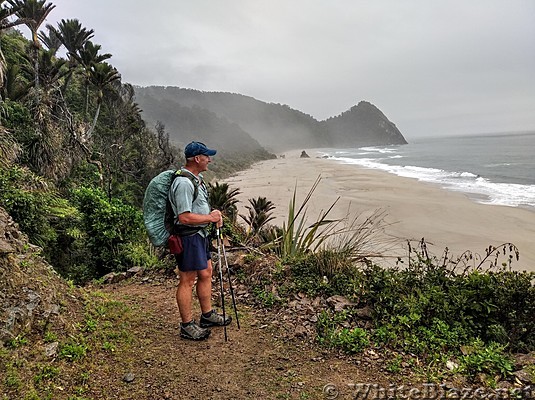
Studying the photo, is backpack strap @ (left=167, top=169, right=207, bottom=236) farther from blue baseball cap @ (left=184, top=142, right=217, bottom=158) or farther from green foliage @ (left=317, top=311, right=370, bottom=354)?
green foliage @ (left=317, top=311, right=370, bottom=354)

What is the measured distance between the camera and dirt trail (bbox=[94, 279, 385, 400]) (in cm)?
236

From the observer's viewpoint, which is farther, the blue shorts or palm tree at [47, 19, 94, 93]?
palm tree at [47, 19, 94, 93]

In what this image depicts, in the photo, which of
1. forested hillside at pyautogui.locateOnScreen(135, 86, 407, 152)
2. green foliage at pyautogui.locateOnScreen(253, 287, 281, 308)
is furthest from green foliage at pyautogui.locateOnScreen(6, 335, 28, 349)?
forested hillside at pyautogui.locateOnScreen(135, 86, 407, 152)

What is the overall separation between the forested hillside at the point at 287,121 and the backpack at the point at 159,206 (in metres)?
109

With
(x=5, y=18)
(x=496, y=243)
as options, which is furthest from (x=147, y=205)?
(x=5, y=18)

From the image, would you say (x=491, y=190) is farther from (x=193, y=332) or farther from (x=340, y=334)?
(x=193, y=332)

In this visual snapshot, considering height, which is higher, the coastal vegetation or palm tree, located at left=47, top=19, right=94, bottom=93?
palm tree, located at left=47, top=19, right=94, bottom=93

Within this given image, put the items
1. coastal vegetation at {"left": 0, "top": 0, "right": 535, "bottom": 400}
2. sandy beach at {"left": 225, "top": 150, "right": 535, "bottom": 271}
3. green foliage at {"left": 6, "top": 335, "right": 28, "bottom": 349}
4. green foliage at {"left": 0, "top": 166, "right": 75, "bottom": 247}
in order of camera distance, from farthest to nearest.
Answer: sandy beach at {"left": 225, "top": 150, "right": 535, "bottom": 271} < green foliage at {"left": 0, "top": 166, "right": 75, "bottom": 247} < coastal vegetation at {"left": 0, "top": 0, "right": 535, "bottom": 400} < green foliage at {"left": 6, "top": 335, "right": 28, "bottom": 349}

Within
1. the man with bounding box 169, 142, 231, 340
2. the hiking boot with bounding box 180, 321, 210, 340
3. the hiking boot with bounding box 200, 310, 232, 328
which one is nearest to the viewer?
the man with bounding box 169, 142, 231, 340

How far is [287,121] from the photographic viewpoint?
A: 463ft

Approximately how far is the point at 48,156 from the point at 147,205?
7.88 metres

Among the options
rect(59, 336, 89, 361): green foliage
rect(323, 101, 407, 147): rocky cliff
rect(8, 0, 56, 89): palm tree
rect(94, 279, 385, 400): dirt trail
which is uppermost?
rect(323, 101, 407, 147): rocky cliff

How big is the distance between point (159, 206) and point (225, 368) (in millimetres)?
1433

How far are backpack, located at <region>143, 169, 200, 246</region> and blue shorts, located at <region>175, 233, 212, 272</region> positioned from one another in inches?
6.8
